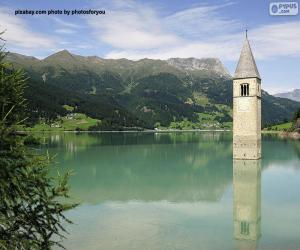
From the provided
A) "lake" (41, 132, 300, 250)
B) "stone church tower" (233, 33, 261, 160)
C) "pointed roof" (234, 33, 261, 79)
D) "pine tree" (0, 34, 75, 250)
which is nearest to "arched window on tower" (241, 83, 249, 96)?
"stone church tower" (233, 33, 261, 160)

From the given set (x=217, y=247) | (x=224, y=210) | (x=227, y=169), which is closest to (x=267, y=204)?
(x=224, y=210)

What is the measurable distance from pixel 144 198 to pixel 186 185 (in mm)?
9408

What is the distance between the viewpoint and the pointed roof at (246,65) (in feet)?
224

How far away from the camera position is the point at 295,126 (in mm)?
150750

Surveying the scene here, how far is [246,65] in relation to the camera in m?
68.9

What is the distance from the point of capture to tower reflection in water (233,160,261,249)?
24.5 meters

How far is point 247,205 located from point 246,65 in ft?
130

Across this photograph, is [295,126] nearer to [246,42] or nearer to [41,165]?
[246,42]

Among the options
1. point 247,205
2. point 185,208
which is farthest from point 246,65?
point 185,208

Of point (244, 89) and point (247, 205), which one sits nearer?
point (247, 205)

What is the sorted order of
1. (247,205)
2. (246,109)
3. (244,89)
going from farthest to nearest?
1. (244,89)
2. (246,109)
3. (247,205)

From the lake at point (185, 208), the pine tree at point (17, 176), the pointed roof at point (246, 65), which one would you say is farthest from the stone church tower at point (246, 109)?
the pine tree at point (17, 176)

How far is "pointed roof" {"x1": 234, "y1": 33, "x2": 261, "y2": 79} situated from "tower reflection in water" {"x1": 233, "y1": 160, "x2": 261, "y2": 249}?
55.6 feet

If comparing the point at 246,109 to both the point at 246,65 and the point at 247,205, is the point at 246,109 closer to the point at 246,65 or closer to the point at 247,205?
the point at 246,65
